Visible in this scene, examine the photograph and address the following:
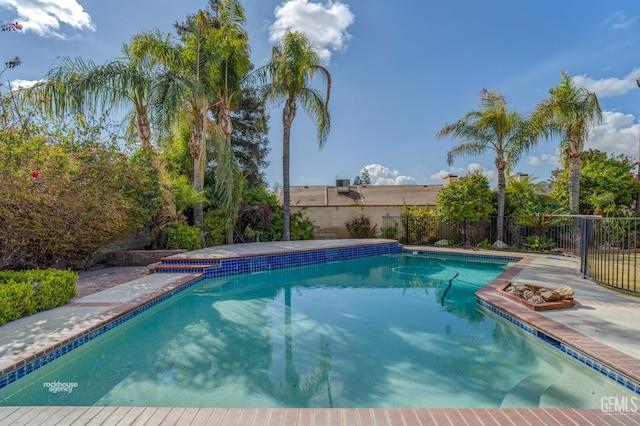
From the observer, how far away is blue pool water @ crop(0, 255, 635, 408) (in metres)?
3.34

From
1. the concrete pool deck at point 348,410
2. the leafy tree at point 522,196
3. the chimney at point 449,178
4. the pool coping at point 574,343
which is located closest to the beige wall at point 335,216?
the chimney at point 449,178

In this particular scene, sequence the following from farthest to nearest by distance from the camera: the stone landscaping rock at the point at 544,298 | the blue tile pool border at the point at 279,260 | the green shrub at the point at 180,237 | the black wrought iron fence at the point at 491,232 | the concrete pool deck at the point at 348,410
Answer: the black wrought iron fence at the point at 491,232 < the green shrub at the point at 180,237 < the blue tile pool border at the point at 279,260 < the stone landscaping rock at the point at 544,298 < the concrete pool deck at the point at 348,410

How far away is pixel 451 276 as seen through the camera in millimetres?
9961

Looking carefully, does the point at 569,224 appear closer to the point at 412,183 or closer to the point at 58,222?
the point at 412,183

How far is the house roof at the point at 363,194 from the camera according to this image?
25.9 meters

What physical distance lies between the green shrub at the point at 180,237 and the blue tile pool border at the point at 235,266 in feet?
5.71

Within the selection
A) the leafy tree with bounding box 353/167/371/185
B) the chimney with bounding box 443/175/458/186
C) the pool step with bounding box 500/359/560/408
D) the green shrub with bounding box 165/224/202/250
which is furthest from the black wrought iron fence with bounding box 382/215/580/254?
the leafy tree with bounding box 353/167/371/185

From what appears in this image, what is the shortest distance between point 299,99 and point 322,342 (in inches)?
478

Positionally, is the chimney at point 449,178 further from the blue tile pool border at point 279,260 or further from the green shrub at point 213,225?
the green shrub at point 213,225

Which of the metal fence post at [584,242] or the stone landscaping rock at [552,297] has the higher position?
the metal fence post at [584,242]

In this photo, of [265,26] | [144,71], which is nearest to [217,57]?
[144,71]

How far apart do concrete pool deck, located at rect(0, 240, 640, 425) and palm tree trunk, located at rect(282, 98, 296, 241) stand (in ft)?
23.4

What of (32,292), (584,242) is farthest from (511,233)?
(32,292)

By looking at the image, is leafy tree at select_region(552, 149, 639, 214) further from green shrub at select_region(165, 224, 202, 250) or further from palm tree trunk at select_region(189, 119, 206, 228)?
green shrub at select_region(165, 224, 202, 250)
